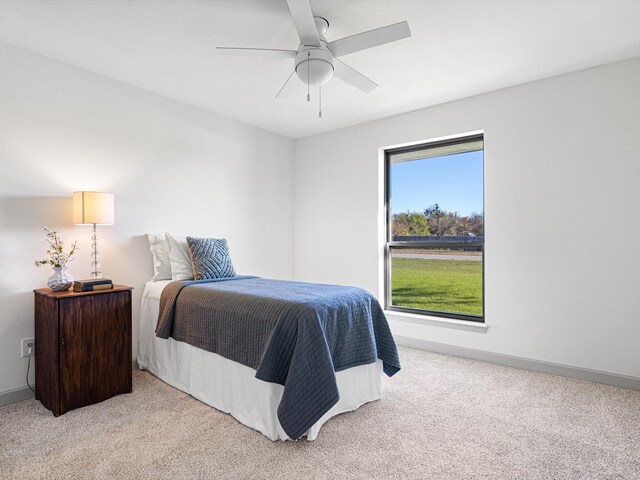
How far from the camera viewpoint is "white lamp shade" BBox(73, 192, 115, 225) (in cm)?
264

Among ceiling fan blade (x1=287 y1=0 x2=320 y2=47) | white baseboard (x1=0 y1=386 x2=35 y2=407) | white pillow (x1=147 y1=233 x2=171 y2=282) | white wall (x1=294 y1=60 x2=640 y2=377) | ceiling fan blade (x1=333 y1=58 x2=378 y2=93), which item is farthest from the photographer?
white pillow (x1=147 y1=233 x2=171 y2=282)

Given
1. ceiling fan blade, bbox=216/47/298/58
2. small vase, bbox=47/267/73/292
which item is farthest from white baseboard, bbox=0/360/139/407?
ceiling fan blade, bbox=216/47/298/58

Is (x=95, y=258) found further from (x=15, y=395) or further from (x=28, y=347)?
(x=15, y=395)

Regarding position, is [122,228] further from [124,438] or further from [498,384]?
[498,384]

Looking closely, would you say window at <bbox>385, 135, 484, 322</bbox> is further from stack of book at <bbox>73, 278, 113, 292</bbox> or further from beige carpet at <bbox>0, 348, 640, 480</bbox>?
stack of book at <bbox>73, 278, 113, 292</bbox>

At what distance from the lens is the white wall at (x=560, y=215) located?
111 inches

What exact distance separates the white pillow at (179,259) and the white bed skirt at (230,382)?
147mm

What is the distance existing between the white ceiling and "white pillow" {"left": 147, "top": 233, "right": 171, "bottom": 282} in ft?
4.45

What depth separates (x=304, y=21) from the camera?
1916 millimetres

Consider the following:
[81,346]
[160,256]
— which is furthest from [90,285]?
[160,256]

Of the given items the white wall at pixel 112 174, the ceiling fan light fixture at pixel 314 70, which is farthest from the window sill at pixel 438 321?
the ceiling fan light fixture at pixel 314 70

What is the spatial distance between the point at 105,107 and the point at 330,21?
203cm

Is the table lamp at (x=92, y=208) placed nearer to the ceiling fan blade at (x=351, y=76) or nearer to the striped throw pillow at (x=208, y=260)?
the striped throw pillow at (x=208, y=260)

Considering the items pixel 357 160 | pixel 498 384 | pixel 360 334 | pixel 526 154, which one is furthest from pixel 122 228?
pixel 526 154
